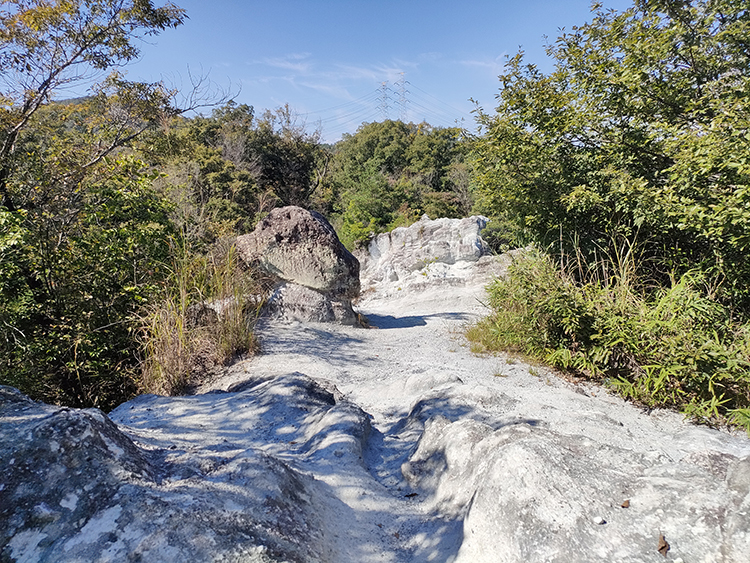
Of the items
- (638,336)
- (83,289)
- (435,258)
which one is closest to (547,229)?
(638,336)

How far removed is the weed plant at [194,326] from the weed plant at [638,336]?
2847 millimetres

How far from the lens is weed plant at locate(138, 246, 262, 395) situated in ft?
12.1

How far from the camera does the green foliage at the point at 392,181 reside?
15.4 metres

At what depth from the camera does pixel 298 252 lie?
655 cm

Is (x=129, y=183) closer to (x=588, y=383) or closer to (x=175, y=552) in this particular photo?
(x=175, y=552)

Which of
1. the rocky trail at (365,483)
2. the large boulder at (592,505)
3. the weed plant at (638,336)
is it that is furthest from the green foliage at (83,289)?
the weed plant at (638,336)

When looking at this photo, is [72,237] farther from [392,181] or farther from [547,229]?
[392,181]

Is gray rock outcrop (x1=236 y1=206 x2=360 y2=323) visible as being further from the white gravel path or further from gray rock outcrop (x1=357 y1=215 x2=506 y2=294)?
gray rock outcrop (x1=357 y1=215 x2=506 y2=294)

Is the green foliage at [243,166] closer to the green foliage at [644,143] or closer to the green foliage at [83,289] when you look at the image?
the green foliage at [83,289]

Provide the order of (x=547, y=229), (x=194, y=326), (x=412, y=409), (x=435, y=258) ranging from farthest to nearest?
1. (x=435, y=258)
2. (x=547, y=229)
3. (x=194, y=326)
4. (x=412, y=409)

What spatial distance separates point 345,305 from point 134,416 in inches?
161

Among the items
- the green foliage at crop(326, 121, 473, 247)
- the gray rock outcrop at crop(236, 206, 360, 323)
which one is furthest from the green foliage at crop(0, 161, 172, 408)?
the green foliage at crop(326, 121, 473, 247)

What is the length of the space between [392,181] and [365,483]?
55.5ft

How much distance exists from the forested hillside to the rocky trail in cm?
77
